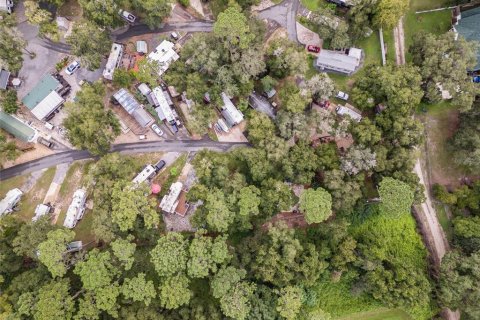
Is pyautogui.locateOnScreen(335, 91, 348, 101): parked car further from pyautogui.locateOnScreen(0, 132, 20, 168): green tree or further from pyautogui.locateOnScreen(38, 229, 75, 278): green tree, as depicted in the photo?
pyautogui.locateOnScreen(0, 132, 20, 168): green tree

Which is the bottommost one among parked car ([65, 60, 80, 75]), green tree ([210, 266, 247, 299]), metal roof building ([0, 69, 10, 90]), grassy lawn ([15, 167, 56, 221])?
green tree ([210, 266, 247, 299])

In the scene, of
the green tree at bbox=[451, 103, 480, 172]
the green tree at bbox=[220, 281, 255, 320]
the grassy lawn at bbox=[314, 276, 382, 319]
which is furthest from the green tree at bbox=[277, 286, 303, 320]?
the green tree at bbox=[451, 103, 480, 172]

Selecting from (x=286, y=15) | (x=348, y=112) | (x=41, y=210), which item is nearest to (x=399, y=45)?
(x=348, y=112)

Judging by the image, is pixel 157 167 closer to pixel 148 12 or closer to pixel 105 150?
pixel 105 150

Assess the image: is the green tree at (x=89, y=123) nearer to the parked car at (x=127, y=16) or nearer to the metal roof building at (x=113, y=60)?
the metal roof building at (x=113, y=60)

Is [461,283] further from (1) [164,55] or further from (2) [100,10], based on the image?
(2) [100,10]

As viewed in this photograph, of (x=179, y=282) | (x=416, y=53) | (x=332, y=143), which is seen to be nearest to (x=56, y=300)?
(x=179, y=282)
